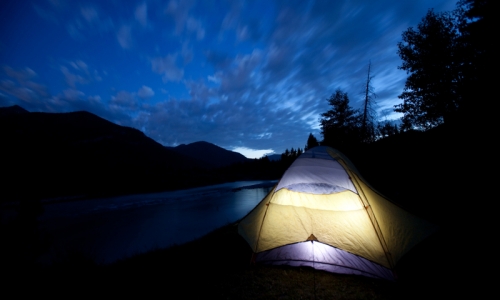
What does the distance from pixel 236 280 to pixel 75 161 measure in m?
97.2

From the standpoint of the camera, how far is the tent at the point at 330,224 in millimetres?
4367

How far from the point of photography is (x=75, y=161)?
72875 millimetres

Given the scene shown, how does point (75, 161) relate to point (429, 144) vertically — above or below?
above

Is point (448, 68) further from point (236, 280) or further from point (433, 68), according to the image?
point (236, 280)

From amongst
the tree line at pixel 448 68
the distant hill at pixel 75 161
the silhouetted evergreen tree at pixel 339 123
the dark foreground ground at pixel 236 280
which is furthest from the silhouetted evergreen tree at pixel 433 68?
the distant hill at pixel 75 161

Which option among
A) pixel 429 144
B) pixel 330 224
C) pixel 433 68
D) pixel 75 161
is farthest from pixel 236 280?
pixel 75 161

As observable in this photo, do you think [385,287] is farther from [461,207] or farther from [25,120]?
[25,120]

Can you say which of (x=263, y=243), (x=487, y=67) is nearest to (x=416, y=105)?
(x=487, y=67)

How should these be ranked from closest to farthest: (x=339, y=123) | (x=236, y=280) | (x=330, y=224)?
(x=236, y=280) → (x=330, y=224) → (x=339, y=123)

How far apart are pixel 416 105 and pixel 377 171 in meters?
6.60

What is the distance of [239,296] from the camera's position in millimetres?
4168

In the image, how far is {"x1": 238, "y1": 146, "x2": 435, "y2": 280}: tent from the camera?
4367mm

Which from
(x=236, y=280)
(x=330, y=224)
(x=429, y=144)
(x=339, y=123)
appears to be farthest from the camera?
(x=339, y=123)

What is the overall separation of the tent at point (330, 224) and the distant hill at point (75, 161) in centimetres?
886
